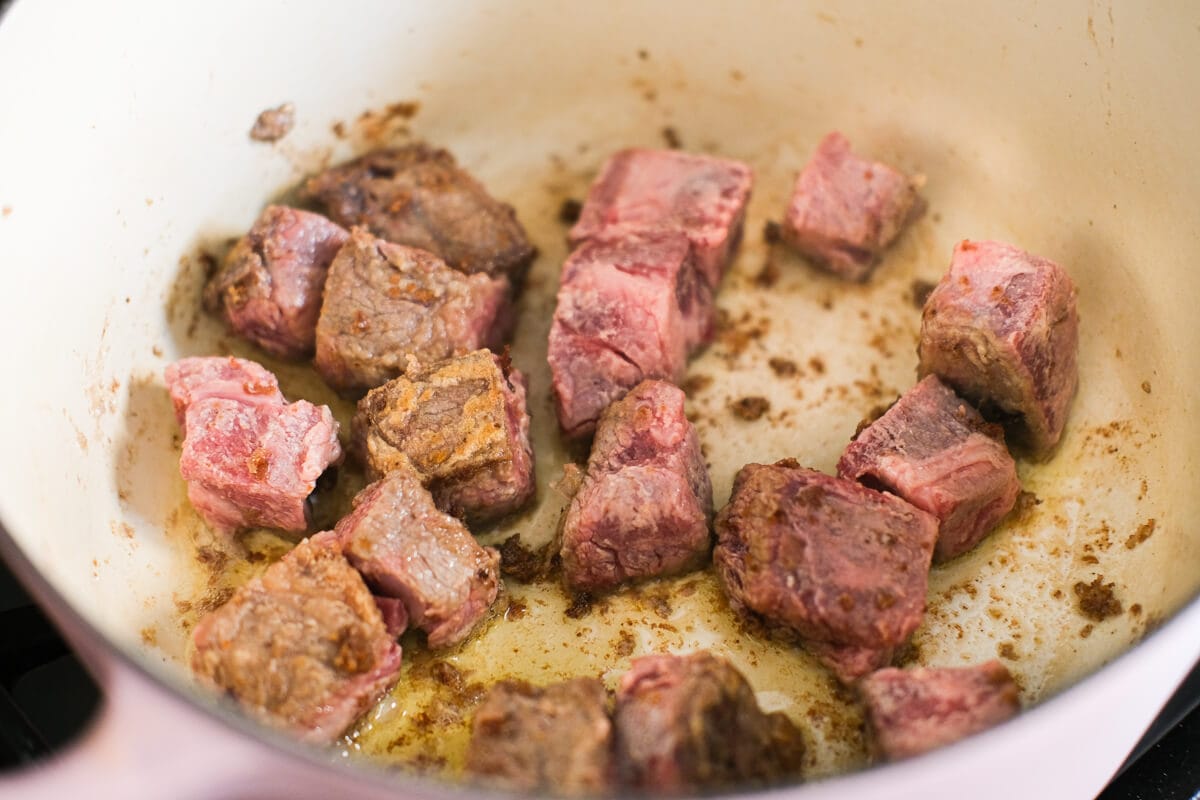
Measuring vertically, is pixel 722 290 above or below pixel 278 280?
above

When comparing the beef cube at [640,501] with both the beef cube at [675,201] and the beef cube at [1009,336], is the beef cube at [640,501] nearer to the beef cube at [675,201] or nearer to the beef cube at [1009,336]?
the beef cube at [675,201]

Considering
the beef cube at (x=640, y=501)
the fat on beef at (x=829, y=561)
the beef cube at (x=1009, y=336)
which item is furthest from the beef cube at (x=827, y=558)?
the beef cube at (x=1009, y=336)

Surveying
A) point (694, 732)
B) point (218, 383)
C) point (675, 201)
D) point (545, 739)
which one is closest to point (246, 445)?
point (218, 383)

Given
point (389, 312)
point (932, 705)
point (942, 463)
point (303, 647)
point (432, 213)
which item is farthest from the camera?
point (432, 213)

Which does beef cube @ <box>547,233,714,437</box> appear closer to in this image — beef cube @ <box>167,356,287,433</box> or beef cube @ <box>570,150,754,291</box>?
beef cube @ <box>570,150,754,291</box>

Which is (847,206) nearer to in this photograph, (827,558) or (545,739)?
(827,558)

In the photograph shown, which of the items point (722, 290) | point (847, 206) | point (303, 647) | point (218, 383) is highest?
point (847, 206)

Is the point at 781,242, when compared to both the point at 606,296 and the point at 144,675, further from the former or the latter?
the point at 144,675
